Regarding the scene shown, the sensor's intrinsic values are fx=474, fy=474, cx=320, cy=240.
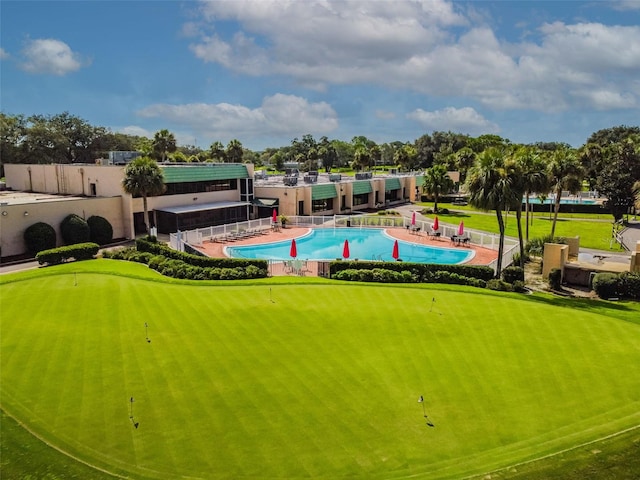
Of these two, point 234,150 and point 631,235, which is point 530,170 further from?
point 234,150

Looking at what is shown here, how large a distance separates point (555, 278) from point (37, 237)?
35.7 m

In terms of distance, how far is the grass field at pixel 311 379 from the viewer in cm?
1175

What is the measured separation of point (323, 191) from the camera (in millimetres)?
57938

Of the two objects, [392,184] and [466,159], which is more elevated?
[466,159]

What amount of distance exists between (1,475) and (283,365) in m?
7.94

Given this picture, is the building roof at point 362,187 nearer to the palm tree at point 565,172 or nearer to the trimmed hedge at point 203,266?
the palm tree at point 565,172

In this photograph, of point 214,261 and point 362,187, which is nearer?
point 214,261

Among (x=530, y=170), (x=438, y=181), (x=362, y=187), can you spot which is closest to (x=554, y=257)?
(x=530, y=170)

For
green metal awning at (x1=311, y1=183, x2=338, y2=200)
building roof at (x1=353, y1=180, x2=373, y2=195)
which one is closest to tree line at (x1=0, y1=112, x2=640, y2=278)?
building roof at (x1=353, y1=180, x2=373, y2=195)

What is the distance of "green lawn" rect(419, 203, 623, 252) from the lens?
44.5 m

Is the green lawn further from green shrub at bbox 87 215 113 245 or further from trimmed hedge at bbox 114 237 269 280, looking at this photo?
green shrub at bbox 87 215 113 245

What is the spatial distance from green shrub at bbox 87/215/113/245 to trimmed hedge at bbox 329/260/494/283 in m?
22.0

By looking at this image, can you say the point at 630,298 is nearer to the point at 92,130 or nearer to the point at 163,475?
the point at 163,475

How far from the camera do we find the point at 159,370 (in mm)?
15602
